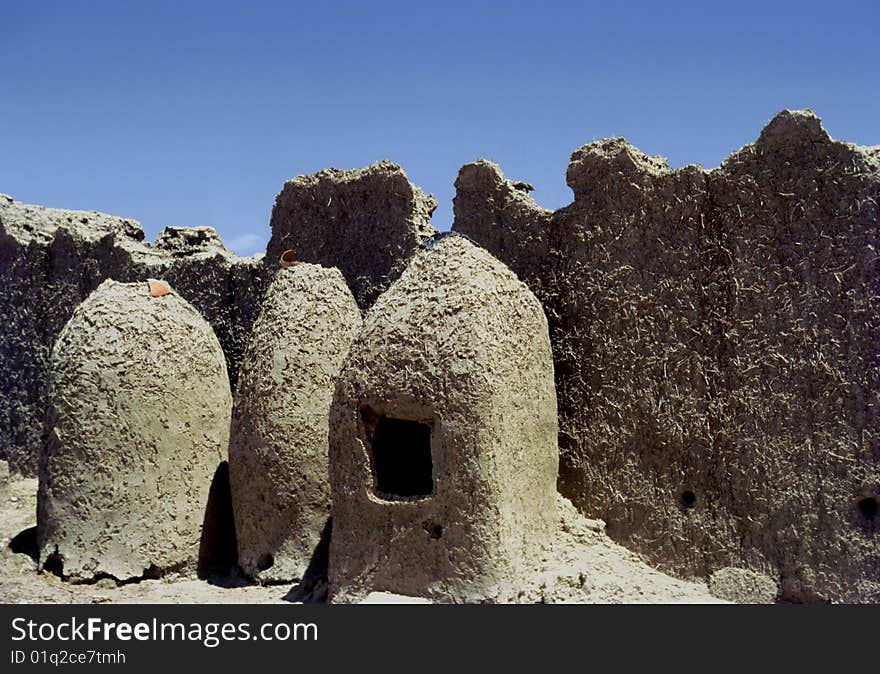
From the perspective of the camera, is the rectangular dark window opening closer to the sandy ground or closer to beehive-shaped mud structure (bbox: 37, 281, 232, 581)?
the sandy ground

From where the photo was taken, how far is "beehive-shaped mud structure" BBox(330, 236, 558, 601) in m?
6.66

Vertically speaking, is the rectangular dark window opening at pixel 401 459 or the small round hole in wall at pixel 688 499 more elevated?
the rectangular dark window opening at pixel 401 459

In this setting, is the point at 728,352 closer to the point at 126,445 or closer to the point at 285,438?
the point at 285,438

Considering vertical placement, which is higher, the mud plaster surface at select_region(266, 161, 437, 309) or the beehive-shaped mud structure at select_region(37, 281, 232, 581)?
the mud plaster surface at select_region(266, 161, 437, 309)

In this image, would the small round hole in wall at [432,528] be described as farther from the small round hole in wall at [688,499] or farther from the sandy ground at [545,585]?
the small round hole in wall at [688,499]

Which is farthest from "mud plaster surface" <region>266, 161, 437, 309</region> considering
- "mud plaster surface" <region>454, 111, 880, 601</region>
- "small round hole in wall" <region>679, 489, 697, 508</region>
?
"small round hole in wall" <region>679, 489, 697, 508</region>

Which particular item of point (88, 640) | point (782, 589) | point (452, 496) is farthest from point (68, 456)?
point (782, 589)

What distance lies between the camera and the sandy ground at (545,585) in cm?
670

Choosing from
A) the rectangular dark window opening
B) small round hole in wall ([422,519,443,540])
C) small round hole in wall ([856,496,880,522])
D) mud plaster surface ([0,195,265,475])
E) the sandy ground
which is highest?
mud plaster surface ([0,195,265,475])

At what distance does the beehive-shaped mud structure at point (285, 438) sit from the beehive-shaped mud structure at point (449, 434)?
2.29 feet

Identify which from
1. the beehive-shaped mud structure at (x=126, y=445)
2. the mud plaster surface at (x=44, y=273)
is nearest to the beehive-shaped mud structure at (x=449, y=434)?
the beehive-shaped mud structure at (x=126, y=445)

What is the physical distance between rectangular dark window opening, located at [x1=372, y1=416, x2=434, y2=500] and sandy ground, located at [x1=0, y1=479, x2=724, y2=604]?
79 centimetres

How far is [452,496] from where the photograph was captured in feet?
22.0

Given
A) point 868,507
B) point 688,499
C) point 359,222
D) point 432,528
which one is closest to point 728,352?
point 688,499
